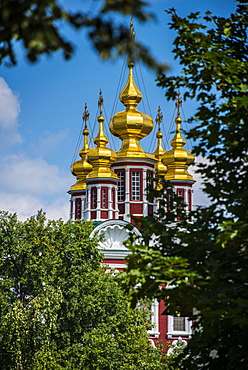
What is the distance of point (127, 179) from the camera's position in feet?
147

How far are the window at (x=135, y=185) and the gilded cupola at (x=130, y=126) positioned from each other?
1.35 m

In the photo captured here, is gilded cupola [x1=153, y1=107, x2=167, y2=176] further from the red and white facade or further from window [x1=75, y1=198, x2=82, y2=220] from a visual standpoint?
window [x1=75, y1=198, x2=82, y2=220]

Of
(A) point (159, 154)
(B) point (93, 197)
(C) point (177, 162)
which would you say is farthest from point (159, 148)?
(B) point (93, 197)

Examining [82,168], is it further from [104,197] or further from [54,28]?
[54,28]

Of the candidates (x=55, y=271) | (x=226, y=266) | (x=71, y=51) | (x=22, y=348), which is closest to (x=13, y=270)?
(x=55, y=271)

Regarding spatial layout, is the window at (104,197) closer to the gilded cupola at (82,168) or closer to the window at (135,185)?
the window at (135,185)

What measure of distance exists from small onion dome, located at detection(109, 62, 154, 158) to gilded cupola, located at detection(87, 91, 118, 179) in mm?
1050

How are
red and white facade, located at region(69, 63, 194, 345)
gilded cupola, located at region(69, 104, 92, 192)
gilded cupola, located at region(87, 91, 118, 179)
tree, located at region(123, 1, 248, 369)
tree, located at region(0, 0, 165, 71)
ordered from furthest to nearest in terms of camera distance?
1. gilded cupola, located at region(69, 104, 92, 192)
2. gilded cupola, located at region(87, 91, 118, 179)
3. red and white facade, located at region(69, 63, 194, 345)
4. tree, located at region(123, 1, 248, 369)
5. tree, located at region(0, 0, 165, 71)

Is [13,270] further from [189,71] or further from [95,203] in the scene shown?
[189,71]

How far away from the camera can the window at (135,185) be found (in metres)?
44.4

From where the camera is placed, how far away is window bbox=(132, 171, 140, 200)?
146 ft

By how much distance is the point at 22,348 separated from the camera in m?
24.4

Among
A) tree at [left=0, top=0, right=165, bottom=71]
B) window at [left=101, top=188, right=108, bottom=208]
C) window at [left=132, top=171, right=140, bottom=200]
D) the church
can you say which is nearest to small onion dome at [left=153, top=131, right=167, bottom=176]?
the church

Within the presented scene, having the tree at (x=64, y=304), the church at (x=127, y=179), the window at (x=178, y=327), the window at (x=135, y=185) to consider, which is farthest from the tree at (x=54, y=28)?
the window at (x=135, y=185)
